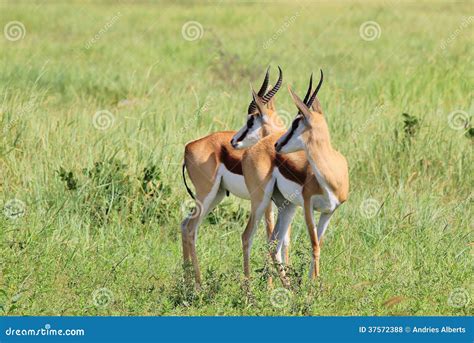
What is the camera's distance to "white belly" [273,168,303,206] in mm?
6141

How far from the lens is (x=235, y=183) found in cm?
646

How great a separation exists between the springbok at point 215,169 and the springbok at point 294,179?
87 mm

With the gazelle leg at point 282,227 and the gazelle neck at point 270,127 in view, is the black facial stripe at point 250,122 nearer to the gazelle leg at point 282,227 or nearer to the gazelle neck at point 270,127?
the gazelle neck at point 270,127

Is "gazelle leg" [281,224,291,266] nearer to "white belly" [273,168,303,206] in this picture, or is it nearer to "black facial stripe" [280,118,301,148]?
"white belly" [273,168,303,206]

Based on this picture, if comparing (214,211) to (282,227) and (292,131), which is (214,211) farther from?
(292,131)

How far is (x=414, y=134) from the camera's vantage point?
8.96 m

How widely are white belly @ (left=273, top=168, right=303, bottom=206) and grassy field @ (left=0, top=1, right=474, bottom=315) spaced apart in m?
0.38

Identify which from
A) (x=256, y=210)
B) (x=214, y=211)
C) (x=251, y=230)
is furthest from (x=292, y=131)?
(x=214, y=211)

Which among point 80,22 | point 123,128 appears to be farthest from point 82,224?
point 80,22

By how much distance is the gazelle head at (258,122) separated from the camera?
627 cm

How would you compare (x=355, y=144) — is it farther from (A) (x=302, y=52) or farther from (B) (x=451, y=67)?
(A) (x=302, y=52)

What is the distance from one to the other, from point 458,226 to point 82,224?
289 centimetres

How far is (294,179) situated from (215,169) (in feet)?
2.00

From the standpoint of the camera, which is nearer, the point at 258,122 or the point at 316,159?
the point at 316,159
